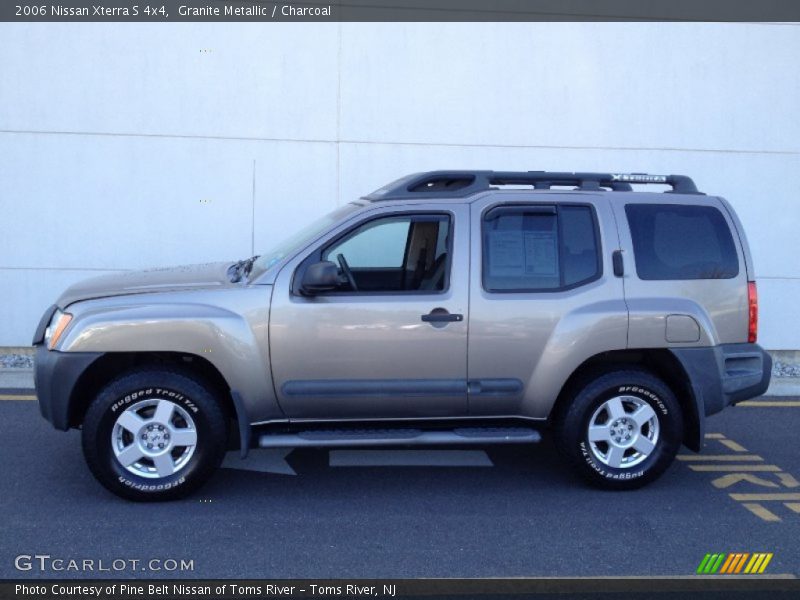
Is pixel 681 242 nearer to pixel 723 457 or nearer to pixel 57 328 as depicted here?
A: pixel 723 457

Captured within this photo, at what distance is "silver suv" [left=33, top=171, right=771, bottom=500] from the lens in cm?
569

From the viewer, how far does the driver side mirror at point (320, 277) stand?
5.70 m

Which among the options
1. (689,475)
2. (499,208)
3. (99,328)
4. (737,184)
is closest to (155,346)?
(99,328)

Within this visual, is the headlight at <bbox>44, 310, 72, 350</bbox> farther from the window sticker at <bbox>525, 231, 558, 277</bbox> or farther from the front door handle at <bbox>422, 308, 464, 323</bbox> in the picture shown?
the window sticker at <bbox>525, 231, 558, 277</bbox>

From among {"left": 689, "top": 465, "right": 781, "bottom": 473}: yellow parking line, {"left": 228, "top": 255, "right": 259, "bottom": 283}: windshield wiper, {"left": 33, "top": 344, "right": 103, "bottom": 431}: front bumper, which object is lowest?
{"left": 689, "top": 465, "right": 781, "bottom": 473}: yellow parking line

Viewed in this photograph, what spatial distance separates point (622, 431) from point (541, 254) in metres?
1.18

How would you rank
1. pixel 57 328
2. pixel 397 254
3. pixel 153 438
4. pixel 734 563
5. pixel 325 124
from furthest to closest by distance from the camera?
pixel 325 124
pixel 397 254
pixel 57 328
pixel 153 438
pixel 734 563

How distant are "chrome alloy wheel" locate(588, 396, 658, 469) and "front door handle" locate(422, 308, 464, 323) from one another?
3.36 ft

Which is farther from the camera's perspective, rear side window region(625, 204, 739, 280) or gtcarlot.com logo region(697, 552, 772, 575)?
rear side window region(625, 204, 739, 280)

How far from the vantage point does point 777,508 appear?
5.82 metres

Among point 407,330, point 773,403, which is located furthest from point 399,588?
point 773,403

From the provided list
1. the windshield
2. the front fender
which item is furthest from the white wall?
the front fender
